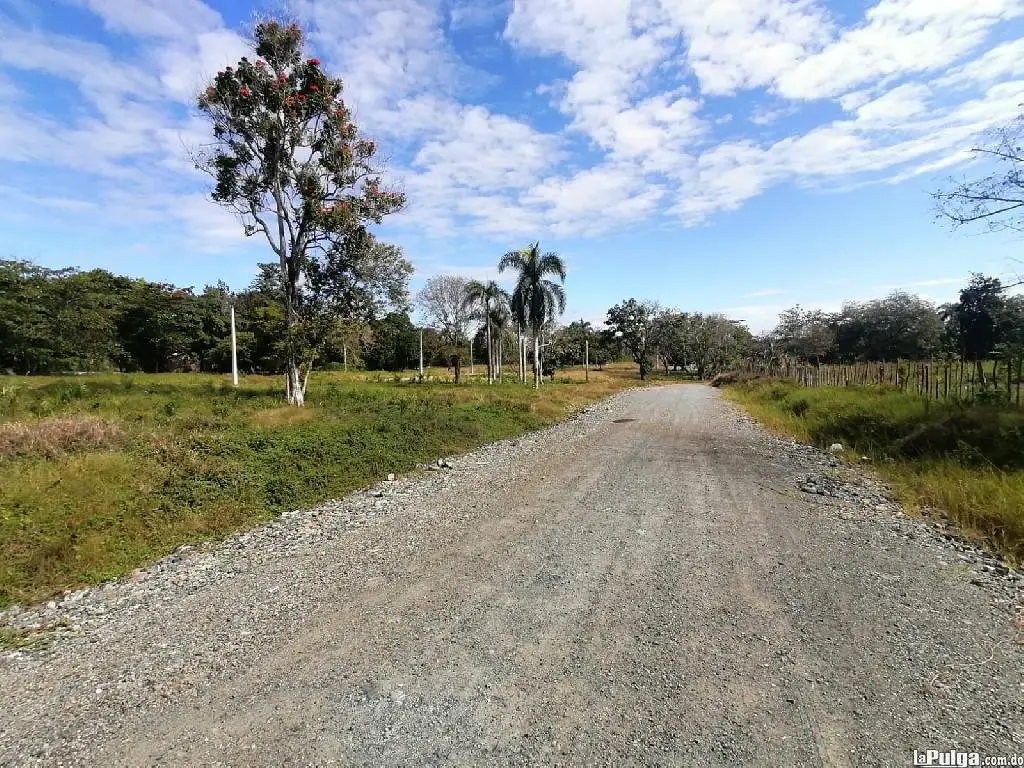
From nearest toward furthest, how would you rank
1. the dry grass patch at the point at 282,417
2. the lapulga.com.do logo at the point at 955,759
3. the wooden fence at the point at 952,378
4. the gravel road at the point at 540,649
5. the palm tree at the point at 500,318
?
the lapulga.com.do logo at the point at 955,759 → the gravel road at the point at 540,649 → the wooden fence at the point at 952,378 → the dry grass patch at the point at 282,417 → the palm tree at the point at 500,318

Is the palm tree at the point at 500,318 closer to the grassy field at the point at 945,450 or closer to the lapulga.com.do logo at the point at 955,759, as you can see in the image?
the grassy field at the point at 945,450

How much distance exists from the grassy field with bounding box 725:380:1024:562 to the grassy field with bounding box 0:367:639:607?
26.6 feet

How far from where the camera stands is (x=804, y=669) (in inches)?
119

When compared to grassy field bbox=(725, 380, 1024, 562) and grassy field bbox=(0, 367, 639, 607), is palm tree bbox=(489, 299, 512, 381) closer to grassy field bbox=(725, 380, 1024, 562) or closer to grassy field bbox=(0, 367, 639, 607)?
grassy field bbox=(0, 367, 639, 607)

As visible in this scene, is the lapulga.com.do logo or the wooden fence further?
the wooden fence

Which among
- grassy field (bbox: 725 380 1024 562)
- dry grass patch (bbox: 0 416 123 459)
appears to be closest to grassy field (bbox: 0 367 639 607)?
dry grass patch (bbox: 0 416 123 459)

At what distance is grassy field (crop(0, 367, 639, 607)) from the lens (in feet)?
16.9

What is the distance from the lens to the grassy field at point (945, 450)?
5789 millimetres

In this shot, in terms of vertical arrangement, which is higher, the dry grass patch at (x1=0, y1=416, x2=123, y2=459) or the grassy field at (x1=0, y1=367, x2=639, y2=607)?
the dry grass patch at (x1=0, y1=416, x2=123, y2=459)

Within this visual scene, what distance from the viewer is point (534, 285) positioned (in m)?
31.2

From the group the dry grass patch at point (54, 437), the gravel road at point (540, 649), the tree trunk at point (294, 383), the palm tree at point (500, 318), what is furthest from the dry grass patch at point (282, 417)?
the palm tree at point (500, 318)

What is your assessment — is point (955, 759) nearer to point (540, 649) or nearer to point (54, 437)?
point (540, 649)

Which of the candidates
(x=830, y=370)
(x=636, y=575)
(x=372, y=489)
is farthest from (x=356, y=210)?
(x=830, y=370)

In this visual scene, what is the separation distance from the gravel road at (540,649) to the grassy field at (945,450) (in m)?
0.68
